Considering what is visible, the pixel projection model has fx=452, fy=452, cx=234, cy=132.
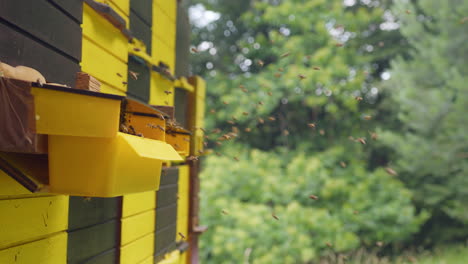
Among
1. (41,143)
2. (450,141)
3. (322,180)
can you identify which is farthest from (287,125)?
(41,143)

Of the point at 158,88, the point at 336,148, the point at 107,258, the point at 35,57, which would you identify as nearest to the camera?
the point at 35,57

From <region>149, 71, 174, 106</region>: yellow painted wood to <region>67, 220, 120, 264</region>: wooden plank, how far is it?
2.91 ft

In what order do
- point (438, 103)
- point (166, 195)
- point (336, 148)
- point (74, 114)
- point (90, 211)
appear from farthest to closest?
point (336, 148) < point (438, 103) < point (166, 195) < point (90, 211) < point (74, 114)

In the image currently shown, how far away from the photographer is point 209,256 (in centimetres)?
826

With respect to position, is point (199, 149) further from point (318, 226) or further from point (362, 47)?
point (362, 47)

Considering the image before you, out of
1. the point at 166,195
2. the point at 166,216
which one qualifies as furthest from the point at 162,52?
the point at 166,216

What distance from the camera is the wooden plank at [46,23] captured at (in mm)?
1268

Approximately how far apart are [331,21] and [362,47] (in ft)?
6.60

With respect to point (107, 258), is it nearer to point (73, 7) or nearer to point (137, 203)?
point (137, 203)

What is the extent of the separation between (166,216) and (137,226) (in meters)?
0.62

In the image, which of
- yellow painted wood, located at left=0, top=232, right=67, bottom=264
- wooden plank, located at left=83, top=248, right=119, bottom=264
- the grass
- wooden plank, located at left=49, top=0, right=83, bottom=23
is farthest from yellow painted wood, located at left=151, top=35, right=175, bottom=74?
the grass

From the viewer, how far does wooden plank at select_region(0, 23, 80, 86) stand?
1.23m

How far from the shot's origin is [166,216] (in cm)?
307

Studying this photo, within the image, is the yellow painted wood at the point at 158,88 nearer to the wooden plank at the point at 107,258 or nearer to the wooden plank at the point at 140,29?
the wooden plank at the point at 140,29
